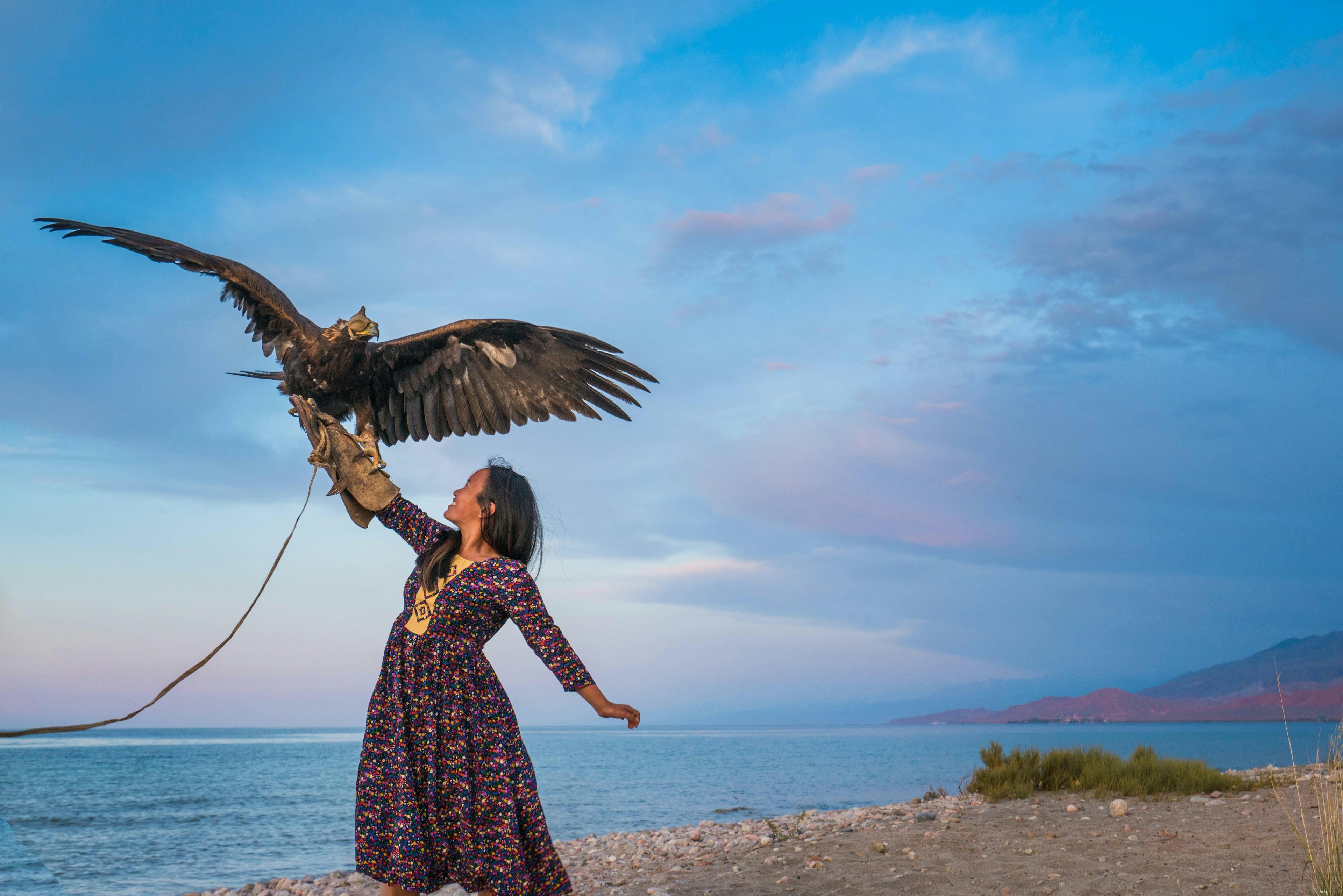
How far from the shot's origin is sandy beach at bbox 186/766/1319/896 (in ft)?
15.4

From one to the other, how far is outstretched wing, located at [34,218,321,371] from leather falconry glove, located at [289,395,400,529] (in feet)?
3.21

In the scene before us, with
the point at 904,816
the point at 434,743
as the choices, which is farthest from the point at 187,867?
the point at 434,743

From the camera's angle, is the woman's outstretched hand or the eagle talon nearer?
the woman's outstretched hand

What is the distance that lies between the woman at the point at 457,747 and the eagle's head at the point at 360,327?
→ 1474 mm

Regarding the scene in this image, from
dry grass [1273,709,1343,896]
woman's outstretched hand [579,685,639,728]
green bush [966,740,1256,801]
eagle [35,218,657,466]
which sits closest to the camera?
woman's outstretched hand [579,685,639,728]

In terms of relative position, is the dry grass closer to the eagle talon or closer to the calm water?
the calm water

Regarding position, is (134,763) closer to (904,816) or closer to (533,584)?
(904,816)

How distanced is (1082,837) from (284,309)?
18.4 feet

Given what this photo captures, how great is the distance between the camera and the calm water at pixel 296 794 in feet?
36.8

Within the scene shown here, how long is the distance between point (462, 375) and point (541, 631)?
2128mm

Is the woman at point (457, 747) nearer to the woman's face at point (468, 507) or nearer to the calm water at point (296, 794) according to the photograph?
the woman's face at point (468, 507)

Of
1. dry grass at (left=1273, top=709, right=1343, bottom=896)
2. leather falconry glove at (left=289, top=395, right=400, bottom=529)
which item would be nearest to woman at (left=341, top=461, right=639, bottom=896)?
leather falconry glove at (left=289, top=395, right=400, bottom=529)

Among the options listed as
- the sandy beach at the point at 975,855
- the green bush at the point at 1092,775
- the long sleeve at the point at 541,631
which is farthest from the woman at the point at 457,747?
the green bush at the point at 1092,775

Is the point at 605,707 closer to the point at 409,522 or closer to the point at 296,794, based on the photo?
the point at 409,522
